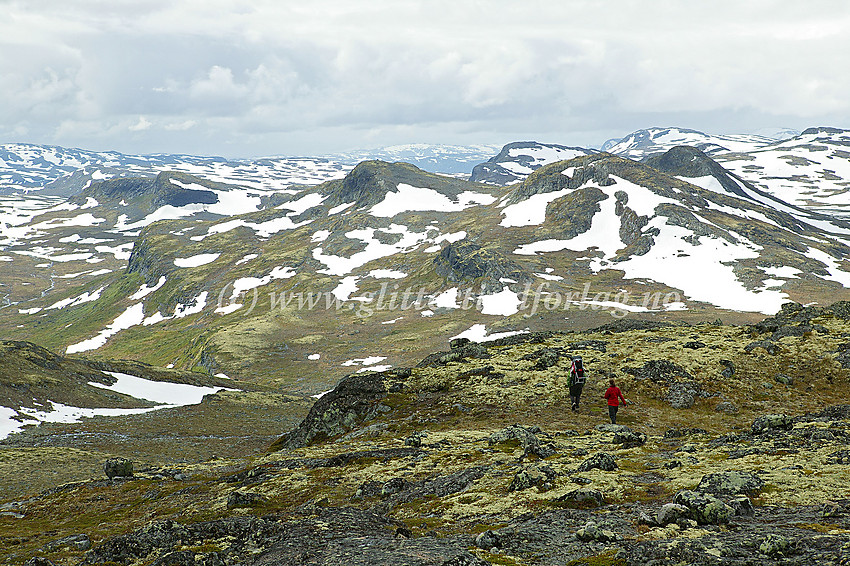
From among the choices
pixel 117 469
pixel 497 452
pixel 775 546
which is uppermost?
pixel 775 546

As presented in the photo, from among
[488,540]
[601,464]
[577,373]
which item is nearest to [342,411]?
[577,373]

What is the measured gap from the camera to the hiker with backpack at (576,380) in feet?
102

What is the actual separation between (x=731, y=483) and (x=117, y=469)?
31721 mm

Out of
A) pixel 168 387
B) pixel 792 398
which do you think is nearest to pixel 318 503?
pixel 792 398

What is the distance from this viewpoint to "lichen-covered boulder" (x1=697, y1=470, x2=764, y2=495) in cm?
1552

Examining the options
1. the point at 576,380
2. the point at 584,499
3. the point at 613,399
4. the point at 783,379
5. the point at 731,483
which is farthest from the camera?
the point at 783,379

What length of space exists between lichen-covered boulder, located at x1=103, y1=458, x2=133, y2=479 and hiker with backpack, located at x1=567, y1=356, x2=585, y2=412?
88.3ft

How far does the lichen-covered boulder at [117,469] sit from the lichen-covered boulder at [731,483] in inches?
1205

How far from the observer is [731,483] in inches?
621

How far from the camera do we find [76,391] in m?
74.0

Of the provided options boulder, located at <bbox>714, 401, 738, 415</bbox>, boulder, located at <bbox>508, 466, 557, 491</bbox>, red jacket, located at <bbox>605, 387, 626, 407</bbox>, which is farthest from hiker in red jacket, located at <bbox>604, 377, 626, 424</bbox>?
boulder, located at <bbox>508, 466, 557, 491</bbox>

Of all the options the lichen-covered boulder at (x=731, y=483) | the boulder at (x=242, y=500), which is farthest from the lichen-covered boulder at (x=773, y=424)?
the boulder at (x=242, y=500)

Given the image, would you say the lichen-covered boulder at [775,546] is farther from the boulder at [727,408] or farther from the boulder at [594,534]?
the boulder at [727,408]

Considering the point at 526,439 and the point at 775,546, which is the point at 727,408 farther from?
the point at 775,546
